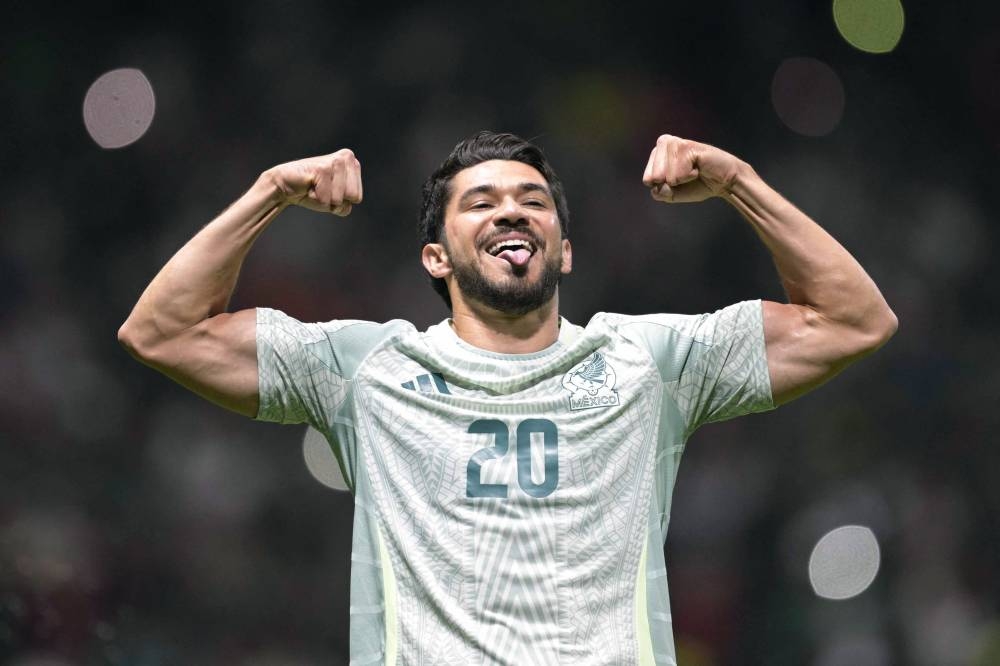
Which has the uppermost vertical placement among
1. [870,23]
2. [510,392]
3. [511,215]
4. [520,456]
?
[870,23]

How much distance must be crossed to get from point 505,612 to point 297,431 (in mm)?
2435

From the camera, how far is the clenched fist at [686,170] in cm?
227

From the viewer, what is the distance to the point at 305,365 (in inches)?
88.6

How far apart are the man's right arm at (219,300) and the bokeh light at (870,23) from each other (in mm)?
3012

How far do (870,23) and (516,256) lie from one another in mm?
2890

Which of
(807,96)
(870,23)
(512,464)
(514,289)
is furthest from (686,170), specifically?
(870,23)

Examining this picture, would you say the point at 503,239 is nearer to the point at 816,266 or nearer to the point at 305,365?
the point at 305,365

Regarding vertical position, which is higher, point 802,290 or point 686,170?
point 686,170

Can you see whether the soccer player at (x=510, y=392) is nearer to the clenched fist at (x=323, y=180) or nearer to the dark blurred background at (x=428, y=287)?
the clenched fist at (x=323, y=180)

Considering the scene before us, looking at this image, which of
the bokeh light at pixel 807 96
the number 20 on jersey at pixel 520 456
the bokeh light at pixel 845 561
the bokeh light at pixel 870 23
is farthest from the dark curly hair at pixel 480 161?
the bokeh light at pixel 870 23

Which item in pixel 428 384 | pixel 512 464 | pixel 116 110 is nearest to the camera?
pixel 512 464

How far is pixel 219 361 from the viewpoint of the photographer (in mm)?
2213

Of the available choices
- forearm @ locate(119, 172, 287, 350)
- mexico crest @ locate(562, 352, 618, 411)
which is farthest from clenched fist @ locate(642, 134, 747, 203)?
forearm @ locate(119, 172, 287, 350)

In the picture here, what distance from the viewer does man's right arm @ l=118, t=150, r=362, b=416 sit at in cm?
220
